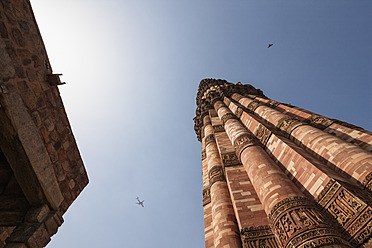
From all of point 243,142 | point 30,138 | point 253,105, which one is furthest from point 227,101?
point 30,138

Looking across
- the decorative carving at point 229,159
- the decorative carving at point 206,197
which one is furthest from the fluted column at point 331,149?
the decorative carving at point 206,197

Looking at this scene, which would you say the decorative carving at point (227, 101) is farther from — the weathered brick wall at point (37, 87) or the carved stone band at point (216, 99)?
the weathered brick wall at point (37, 87)

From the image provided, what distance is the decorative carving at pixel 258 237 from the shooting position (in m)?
4.09

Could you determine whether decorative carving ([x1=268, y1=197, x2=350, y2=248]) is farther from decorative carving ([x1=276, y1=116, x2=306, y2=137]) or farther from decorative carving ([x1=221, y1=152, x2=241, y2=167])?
decorative carving ([x1=276, y1=116, x2=306, y2=137])

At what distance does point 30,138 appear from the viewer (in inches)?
117

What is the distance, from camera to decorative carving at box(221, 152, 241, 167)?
781 centimetres

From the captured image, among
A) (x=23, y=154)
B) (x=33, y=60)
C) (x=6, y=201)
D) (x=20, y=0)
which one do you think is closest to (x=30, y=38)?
(x=33, y=60)

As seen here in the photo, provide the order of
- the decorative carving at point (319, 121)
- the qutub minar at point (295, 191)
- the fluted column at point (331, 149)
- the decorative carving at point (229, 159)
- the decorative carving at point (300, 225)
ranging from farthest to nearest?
the decorative carving at point (319, 121) < the decorative carving at point (229, 159) < the fluted column at point (331, 149) < the qutub minar at point (295, 191) < the decorative carving at point (300, 225)

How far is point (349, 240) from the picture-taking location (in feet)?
10.9

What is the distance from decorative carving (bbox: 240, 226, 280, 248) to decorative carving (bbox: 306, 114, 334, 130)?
6.51 metres

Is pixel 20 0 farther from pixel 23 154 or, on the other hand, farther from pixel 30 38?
pixel 23 154

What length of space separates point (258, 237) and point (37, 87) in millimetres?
5029

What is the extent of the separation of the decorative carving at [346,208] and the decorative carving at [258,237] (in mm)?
1203

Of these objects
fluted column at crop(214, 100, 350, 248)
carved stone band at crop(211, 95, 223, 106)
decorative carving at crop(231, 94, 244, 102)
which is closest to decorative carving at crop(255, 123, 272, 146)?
fluted column at crop(214, 100, 350, 248)
